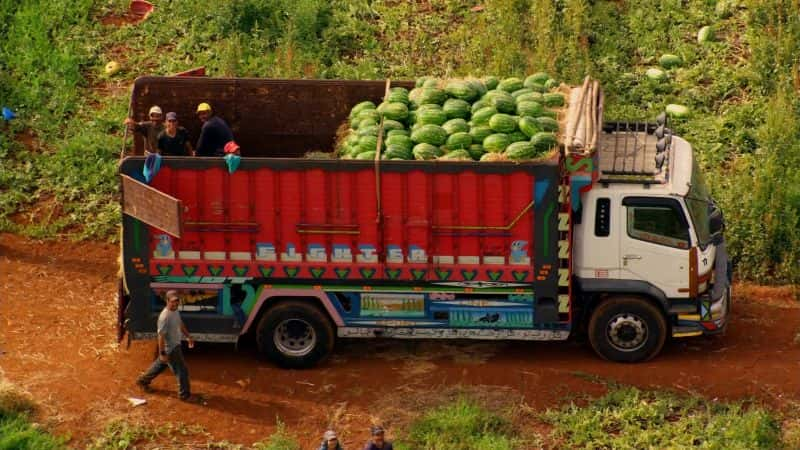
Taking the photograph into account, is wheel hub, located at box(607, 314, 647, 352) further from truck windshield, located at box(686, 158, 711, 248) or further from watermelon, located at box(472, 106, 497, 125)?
watermelon, located at box(472, 106, 497, 125)

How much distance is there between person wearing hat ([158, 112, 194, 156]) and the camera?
1574 centimetres

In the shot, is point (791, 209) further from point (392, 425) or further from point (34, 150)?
point (34, 150)

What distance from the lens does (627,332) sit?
15211mm

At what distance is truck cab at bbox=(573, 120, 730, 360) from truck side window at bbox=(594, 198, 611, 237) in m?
0.01

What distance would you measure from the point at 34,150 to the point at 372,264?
305 inches

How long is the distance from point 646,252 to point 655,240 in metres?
0.16

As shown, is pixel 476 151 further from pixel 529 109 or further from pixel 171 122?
pixel 171 122

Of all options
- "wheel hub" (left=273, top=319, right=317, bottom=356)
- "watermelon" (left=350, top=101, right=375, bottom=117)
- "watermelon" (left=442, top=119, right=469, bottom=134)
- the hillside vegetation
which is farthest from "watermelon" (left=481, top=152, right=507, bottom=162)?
the hillside vegetation

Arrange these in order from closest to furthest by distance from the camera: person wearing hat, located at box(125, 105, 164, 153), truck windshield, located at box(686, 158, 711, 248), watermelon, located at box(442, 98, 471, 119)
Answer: truck windshield, located at box(686, 158, 711, 248) < watermelon, located at box(442, 98, 471, 119) < person wearing hat, located at box(125, 105, 164, 153)

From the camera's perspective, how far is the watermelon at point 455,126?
49.4ft

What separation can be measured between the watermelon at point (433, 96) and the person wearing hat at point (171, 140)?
2820 millimetres

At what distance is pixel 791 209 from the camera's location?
18.1 m

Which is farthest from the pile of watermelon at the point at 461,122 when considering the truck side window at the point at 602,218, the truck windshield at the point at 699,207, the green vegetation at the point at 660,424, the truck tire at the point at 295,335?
the green vegetation at the point at 660,424

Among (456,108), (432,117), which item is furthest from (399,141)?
(456,108)
